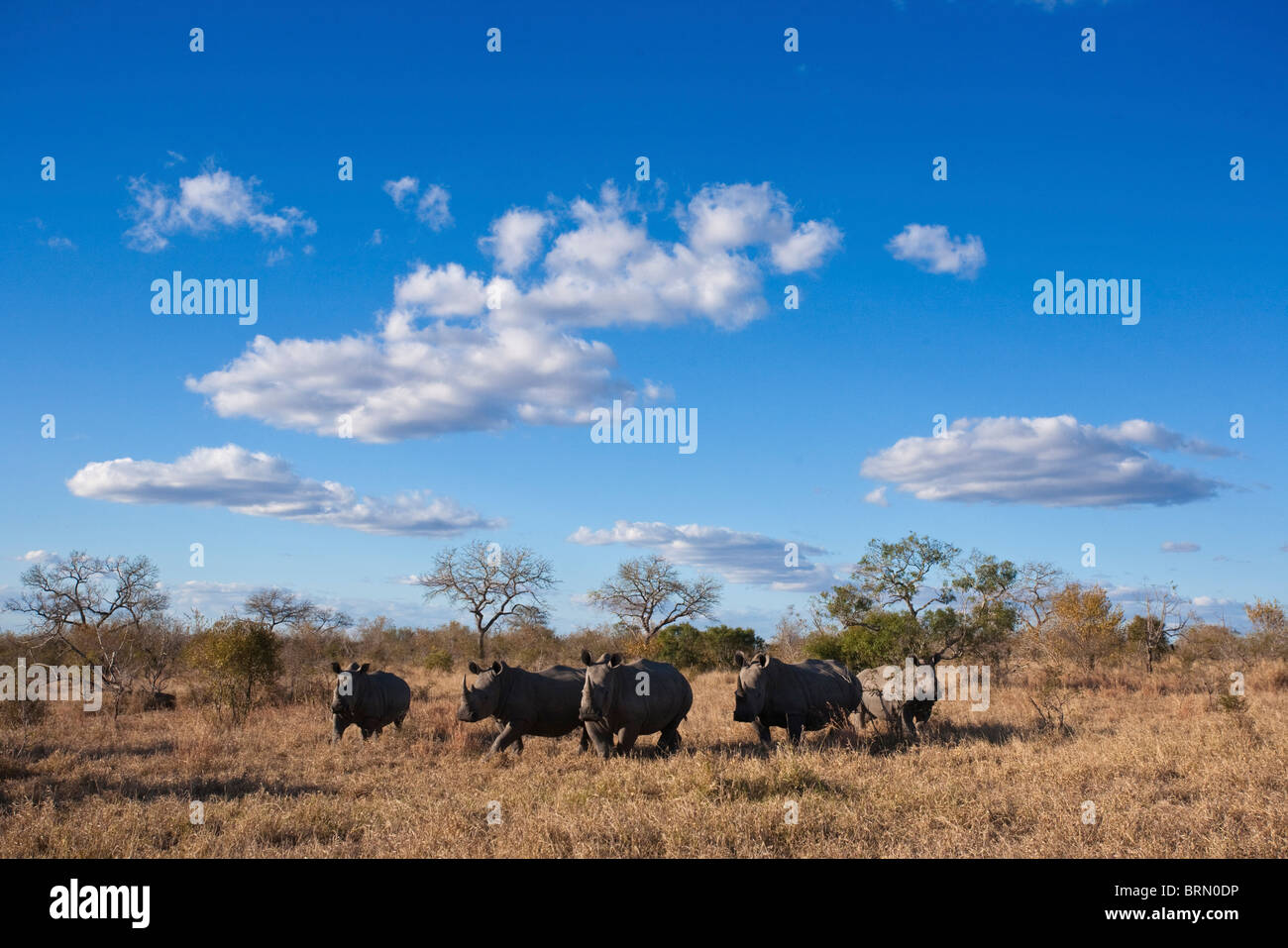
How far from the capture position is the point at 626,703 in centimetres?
1404

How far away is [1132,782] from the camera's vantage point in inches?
393

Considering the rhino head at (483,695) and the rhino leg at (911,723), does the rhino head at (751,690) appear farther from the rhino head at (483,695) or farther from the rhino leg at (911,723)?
the rhino head at (483,695)

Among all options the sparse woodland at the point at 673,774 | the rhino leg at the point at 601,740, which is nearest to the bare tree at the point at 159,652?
the sparse woodland at the point at 673,774

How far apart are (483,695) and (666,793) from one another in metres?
5.50

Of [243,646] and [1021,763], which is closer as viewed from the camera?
[1021,763]

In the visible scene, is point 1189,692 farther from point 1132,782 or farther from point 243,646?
point 243,646

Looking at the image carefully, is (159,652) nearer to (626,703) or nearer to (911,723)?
(626,703)

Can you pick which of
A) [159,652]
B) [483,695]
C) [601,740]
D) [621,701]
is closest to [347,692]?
[483,695]

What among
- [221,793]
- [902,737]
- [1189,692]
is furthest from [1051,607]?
[221,793]

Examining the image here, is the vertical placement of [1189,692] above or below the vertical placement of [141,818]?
below

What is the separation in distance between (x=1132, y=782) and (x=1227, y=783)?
1.16 metres

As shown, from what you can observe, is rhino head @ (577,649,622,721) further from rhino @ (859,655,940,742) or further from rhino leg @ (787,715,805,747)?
rhino @ (859,655,940,742)

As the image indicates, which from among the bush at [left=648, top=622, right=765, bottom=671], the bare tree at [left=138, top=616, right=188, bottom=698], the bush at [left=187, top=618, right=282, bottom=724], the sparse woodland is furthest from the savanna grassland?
the bush at [left=648, top=622, right=765, bottom=671]

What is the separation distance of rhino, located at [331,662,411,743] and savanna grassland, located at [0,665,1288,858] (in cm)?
81
